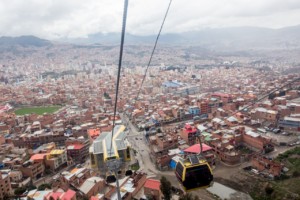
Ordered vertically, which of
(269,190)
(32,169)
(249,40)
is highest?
(249,40)

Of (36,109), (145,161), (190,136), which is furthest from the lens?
(36,109)

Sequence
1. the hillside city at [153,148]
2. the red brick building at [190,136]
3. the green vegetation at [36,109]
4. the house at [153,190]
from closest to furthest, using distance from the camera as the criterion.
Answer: the house at [153,190] < the hillside city at [153,148] < the red brick building at [190,136] < the green vegetation at [36,109]

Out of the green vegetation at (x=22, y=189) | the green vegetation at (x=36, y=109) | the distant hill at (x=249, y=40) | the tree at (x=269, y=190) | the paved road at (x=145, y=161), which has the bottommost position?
the green vegetation at (x=36, y=109)

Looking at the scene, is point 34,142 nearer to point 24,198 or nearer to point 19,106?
point 24,198

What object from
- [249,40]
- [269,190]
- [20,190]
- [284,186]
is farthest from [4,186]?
[249,40]

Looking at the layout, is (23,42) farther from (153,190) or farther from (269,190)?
(269,190)

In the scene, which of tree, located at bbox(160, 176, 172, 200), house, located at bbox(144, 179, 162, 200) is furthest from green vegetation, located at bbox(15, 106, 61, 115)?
tree, located at bbox(160, 176, 172, 200)

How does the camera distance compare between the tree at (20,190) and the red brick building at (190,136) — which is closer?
the tree at (20,190)

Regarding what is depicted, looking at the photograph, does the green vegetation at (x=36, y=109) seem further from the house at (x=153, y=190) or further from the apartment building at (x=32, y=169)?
the house at (x=153, y=190)

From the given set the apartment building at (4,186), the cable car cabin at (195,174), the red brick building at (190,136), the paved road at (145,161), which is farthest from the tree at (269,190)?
the apartment building at (4,186)
